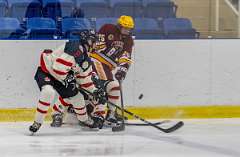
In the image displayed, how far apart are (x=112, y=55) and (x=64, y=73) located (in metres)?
0.88

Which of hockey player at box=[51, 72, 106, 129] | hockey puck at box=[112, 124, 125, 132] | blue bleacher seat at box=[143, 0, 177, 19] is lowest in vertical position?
hockey puck at box=[112, 124, 125, 132]

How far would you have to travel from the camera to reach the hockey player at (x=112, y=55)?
6.76 meters

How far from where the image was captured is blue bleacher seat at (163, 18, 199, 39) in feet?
25.4

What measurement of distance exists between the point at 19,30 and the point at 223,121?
2.34 metres

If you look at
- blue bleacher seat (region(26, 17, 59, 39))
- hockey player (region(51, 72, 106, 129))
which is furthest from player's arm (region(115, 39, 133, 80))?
blue bleacher seat (region(26, 17, 59, 39))

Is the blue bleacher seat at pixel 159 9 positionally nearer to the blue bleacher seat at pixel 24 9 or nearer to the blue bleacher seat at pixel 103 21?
the blue bleacher seat at pixel 103 21


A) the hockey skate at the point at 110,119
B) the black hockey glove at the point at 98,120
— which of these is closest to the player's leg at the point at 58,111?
the black hockey glove at the point at 98,120

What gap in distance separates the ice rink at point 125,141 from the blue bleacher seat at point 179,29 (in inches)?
44.4

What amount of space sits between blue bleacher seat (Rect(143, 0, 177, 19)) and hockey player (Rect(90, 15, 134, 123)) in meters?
1.02

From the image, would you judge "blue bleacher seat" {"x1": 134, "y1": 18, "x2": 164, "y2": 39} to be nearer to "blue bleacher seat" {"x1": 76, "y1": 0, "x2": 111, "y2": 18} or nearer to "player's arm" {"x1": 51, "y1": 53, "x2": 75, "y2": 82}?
"blue bleacher seat" {"x1": 76, "y1": 0, "x2": 111, "y2": 18}

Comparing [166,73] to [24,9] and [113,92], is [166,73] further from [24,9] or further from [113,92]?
[24,9]

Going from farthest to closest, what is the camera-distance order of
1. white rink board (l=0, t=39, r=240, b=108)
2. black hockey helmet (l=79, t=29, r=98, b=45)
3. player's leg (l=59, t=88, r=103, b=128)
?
white rink board (l=0, t=39, r=240, b=108) < player's leg (l=59, t=88, r=103, b=128) < black hockey helmet (l=79, t=29, r=98, b=45)

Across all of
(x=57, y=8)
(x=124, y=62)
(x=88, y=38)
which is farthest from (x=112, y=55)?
(x=57, y=8)

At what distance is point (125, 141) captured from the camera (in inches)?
236
